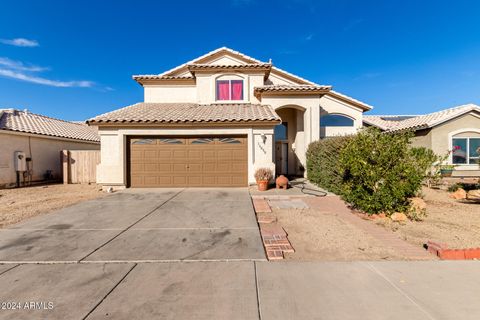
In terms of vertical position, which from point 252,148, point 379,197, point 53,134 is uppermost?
point 53,134

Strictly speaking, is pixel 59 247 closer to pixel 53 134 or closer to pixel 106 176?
pixel 106 176

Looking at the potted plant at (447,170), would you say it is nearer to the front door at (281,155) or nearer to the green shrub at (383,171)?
the front door at (281,155)

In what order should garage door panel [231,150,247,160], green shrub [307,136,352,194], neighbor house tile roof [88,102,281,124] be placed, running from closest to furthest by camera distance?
green shrub [307,136,352,194], neighbor house tile roof [88,102,281,124], garage door panel [231,150,247,160]

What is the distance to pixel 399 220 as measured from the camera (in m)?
5.61

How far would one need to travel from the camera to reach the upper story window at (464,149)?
1363 cm

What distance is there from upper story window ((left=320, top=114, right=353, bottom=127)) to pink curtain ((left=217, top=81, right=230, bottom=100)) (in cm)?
736

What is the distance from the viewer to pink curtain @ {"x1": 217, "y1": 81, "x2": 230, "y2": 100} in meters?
14.0

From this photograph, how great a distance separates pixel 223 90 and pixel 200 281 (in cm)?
1270

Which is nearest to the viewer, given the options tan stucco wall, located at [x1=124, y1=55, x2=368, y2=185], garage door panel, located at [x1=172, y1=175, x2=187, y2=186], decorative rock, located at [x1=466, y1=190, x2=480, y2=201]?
decorative rock, located at [x1=466, y1=190, x2=480, y2=201]

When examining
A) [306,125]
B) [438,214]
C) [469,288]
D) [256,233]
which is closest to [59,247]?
[256,233]

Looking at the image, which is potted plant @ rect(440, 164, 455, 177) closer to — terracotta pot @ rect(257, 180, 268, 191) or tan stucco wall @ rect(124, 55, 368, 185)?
tan stucco wall @ rect(124, 55, 368, 185)

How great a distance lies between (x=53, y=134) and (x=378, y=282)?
18.7 metres

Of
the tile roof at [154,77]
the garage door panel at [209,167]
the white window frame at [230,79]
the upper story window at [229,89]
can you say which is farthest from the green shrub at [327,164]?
the tile roof at [154,77]

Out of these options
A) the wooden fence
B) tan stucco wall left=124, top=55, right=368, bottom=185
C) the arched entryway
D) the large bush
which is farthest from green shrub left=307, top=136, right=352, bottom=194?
the wooden fence
